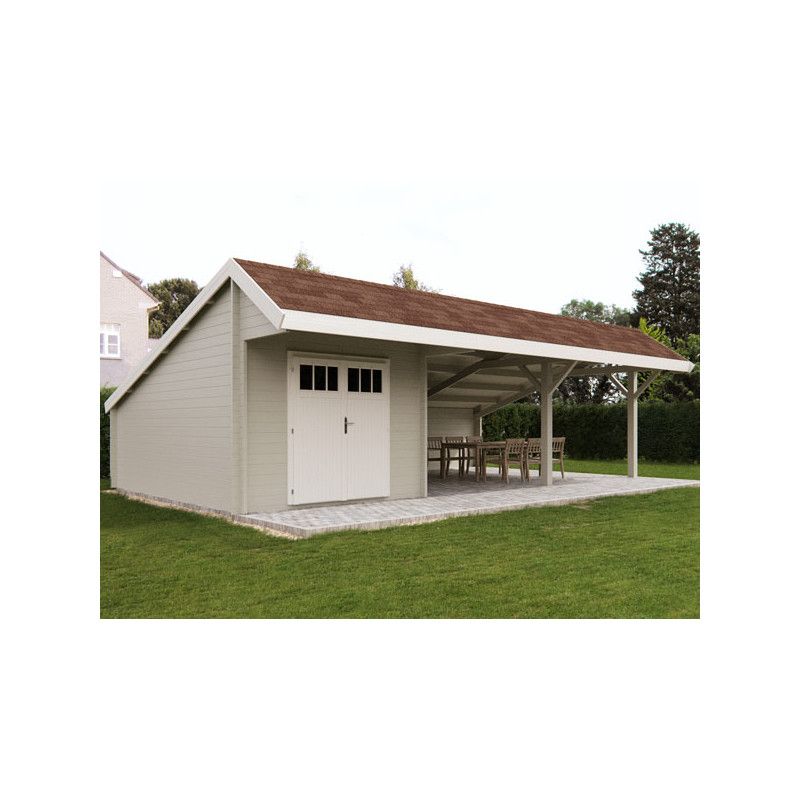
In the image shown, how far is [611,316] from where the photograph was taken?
4412 centimetres

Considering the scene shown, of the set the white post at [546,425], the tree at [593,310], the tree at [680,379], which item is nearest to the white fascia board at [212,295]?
the white post at [546,425]

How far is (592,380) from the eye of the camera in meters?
37.4

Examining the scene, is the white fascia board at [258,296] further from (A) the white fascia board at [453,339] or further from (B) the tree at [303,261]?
(B) the tree at [303,261]

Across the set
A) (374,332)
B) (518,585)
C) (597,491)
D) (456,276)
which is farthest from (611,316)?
(518,585)

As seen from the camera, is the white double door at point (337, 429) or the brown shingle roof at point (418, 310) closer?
the brown shingle roof at point (418, 310)

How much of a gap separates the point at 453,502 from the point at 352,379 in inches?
90.1

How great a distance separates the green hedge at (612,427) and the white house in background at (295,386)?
859cm

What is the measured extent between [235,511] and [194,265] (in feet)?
108

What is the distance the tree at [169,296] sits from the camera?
3891 cm

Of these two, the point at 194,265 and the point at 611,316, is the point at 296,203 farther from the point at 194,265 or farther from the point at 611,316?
the point at 611,316

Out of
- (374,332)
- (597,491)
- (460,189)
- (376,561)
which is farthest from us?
(460,189)

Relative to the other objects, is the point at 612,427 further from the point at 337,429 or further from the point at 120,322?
the point at 120,322

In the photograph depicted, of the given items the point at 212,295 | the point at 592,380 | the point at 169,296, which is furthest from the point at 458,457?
the point at 169,296

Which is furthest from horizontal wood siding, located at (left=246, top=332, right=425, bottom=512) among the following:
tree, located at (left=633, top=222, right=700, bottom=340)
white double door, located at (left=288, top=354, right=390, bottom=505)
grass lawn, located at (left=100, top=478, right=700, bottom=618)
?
tree, located at (left=633, top=222, right=700, bottom=340)
